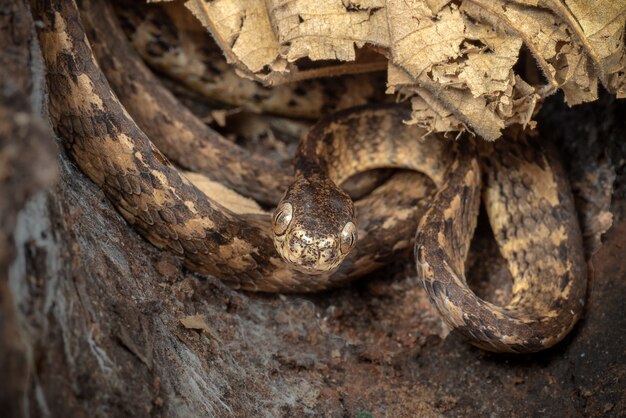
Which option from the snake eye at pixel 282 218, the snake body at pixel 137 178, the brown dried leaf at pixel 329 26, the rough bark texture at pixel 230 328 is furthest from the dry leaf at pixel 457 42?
the rough bark texture at pixel 230 328

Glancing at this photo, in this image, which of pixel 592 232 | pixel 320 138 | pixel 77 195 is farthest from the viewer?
pixel 320 138

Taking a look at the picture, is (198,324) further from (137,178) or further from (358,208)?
(358,208)

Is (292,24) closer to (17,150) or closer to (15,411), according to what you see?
(17,150)

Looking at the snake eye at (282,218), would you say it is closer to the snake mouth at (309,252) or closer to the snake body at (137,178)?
the snake mouth at (309,252)

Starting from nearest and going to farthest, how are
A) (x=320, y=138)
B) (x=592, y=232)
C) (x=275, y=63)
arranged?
1. (x=275, y=63)
2. (x=592, y=232)
3. (x=320, y=138)

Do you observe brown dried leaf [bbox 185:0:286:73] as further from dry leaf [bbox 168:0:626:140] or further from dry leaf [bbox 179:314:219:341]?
dry leaf [bbox 179:314:219:341]

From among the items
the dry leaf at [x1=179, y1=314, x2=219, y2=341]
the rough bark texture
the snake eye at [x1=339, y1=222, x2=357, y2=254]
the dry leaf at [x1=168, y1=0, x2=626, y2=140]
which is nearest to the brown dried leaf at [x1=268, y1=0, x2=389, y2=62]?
the dry leaf at [x1=168, y1=0, x2=626, y2=140]

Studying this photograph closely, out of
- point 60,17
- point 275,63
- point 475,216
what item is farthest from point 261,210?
point 60,17
